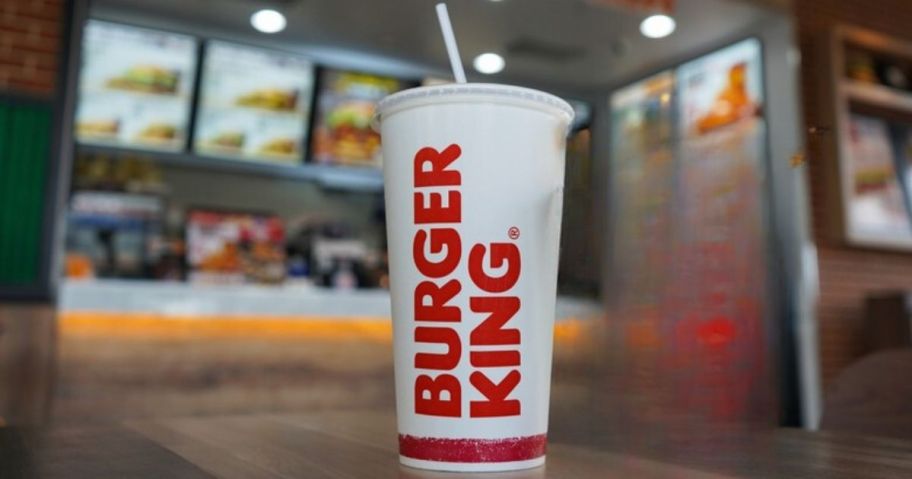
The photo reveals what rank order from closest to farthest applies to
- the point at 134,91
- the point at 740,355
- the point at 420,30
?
the point at 740,355 → the point at 134,91 → the point at 420,30

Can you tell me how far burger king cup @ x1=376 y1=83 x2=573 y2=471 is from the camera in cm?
53

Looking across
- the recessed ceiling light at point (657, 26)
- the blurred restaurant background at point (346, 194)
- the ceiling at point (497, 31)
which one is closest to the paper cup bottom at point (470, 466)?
the blurred restaurant background at point (346, 194)

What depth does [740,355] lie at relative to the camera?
204 centimetres

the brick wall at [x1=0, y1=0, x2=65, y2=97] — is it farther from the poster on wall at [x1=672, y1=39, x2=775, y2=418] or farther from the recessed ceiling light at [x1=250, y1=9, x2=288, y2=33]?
the poster on wall at [x1=672, y1=39, x2=775, y2=418]

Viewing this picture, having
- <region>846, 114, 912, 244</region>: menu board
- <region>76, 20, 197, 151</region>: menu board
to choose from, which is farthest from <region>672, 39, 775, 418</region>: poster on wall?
<region>76, 20, 197, 151</region>: menu board

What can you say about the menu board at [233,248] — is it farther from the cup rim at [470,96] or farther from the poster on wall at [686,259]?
the cup rim at [470,96]

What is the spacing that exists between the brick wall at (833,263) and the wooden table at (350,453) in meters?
2.73

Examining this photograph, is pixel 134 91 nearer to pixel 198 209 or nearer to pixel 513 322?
pixel 198 209

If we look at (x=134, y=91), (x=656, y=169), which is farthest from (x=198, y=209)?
(x=656, y=169)

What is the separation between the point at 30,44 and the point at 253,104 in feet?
2.44

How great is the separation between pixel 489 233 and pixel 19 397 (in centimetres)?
212

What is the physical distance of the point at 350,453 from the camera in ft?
1.97

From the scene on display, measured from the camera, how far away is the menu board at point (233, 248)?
269 centimetres

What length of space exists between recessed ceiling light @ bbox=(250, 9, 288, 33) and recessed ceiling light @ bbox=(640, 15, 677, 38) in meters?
A: 1.40
